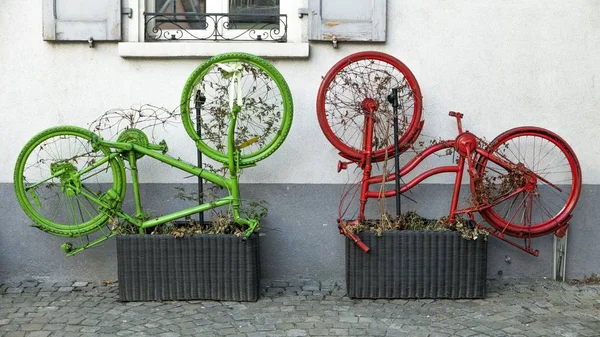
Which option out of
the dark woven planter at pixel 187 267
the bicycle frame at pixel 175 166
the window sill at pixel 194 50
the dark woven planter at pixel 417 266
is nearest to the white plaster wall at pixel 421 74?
the window sill at pixel 194 50

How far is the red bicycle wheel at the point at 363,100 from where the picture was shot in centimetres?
612

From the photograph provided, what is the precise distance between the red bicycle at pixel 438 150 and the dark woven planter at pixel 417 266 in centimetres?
15

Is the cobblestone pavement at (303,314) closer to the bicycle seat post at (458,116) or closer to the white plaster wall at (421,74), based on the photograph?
the white plaster wall at (421,74)

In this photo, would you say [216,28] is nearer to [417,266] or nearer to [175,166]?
[175,166]

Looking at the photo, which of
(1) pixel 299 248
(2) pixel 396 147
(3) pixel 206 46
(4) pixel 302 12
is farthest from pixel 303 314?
(4) pixel 302 12

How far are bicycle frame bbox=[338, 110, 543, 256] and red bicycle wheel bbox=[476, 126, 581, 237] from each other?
0.24ft

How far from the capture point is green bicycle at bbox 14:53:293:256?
5.97m

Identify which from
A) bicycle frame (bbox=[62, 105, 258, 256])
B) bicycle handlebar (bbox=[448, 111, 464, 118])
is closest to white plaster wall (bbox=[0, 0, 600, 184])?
bicycle handlebar (bbox=[448, 111, 464, 118])

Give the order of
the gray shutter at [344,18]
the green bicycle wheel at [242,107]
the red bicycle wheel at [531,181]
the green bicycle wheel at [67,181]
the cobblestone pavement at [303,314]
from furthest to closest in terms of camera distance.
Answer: the gray shutter at [344,18] < the red bicycle wheel at [531,181] < the green bicycle wheel at [67,181] < the green bicycle wheel at [242,107] < the cobblestone pavement at [303,314]

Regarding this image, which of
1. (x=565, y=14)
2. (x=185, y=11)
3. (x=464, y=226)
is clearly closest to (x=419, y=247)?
(x=464, y=226)

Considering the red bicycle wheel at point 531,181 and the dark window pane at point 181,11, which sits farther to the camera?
the dark window pane at point 181,11

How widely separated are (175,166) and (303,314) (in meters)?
1.43

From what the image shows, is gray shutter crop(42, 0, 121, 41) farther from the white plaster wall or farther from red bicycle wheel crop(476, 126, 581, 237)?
red bicycle wheel crop(476, 126, 581, 237)

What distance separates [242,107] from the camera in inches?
245
